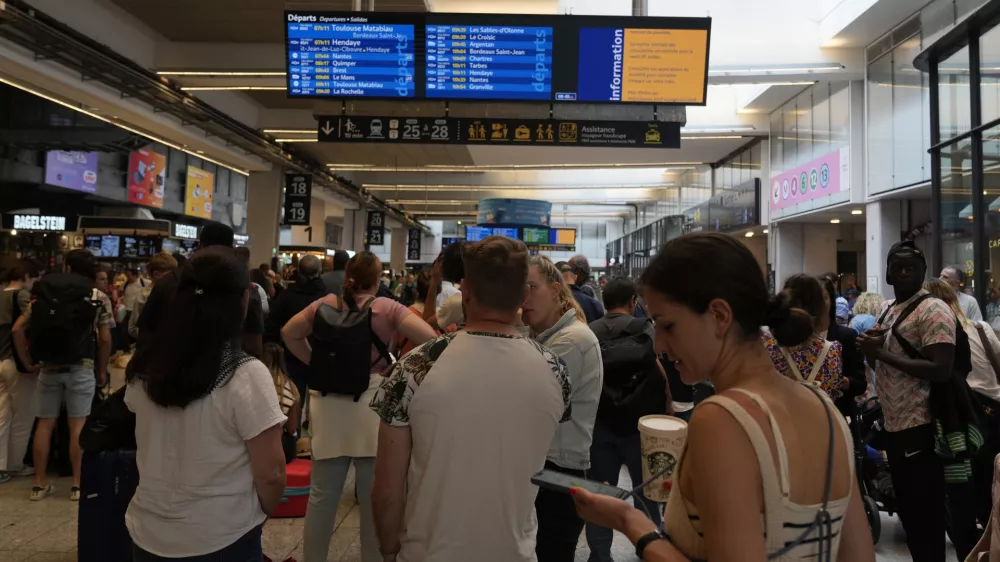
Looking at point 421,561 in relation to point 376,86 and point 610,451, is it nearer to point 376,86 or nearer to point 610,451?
point 610,451

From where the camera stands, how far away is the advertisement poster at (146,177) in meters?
18.1

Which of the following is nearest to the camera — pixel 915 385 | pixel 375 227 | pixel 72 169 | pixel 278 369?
pixel 915 385

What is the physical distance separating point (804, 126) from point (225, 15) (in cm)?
1121

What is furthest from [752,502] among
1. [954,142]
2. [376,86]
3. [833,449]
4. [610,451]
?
[954,142]

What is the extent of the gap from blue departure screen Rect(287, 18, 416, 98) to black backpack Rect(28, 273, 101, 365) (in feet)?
9.89

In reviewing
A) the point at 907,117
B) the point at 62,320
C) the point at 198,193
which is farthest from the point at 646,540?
the point at 198,193

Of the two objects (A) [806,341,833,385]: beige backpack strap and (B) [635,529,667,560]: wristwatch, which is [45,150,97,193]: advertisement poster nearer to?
(A) [806,341,833,385]: beige backpack strap

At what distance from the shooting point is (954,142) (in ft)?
23.5

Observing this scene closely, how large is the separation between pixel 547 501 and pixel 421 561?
927 mm

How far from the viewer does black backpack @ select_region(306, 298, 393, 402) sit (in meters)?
2.95

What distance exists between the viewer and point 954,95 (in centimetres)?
734

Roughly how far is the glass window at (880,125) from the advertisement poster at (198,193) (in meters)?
18.9

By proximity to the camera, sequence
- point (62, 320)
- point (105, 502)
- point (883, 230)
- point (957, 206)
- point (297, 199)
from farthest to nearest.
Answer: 1. point (297, 199)
2. point (883, 230)
3. point (957, 206)
4. point (62, 320)
5. point (105, 502)

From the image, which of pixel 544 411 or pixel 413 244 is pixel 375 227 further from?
pixel 544 411
